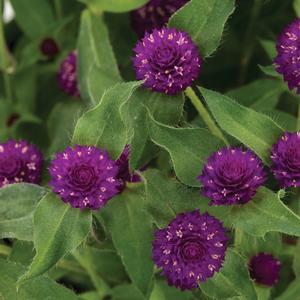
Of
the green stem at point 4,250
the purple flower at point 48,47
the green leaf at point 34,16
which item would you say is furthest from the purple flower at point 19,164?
the green leaf at point 34,16

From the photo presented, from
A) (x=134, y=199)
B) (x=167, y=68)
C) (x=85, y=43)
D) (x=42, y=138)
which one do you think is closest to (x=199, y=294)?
(x=134, y=199)

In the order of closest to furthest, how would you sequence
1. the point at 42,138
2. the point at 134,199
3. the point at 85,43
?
the point at 134,199 → the point at 85,43 → the point at 42,138

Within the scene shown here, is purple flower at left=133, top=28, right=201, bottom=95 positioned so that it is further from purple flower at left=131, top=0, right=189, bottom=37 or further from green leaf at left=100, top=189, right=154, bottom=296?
purple flower at left=131, top=0, right=189, bottom=37

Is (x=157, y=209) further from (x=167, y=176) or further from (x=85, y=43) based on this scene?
(x=85, y=43)

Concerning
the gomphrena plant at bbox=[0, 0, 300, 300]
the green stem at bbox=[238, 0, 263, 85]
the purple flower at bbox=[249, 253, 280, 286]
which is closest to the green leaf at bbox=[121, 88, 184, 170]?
the gomphrena plant at bbox=[0, 0, 300, 300]

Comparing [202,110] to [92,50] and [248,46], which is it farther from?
[248,46]

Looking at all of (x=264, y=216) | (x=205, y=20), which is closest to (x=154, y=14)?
(x=205, y=20)

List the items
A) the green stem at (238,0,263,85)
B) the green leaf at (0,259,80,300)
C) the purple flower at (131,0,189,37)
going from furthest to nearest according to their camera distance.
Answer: the green stem at (238,0,263,85) < the purple flower at (131,0,189,37) < the green leaf at (0,259,80,300)

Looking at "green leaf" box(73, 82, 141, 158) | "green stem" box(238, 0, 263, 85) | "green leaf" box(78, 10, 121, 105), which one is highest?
"green leaf" box(73, 82, 141, 158)
